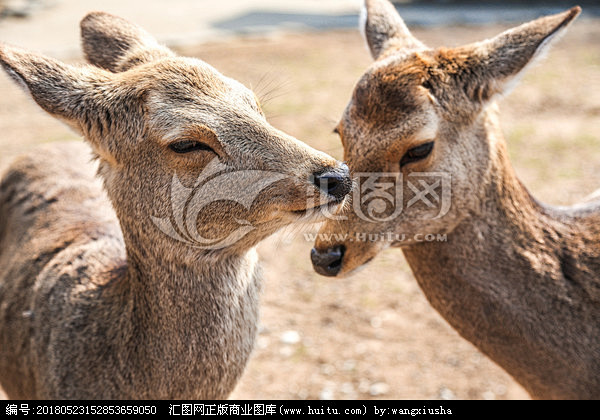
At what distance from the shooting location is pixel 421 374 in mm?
5121

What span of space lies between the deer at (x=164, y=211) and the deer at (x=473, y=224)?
0.66 meters

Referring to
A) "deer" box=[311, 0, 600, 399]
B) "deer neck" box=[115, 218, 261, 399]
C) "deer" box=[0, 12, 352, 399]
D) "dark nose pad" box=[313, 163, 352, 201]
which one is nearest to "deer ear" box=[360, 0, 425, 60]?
"deer" box=[311, 0, 600, 399]

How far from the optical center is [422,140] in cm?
331

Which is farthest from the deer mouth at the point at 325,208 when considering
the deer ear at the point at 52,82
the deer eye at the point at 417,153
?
the deer ear at the point at 52,82

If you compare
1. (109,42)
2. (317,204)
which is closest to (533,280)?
(317,204)

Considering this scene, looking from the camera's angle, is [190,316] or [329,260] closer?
[190,316]

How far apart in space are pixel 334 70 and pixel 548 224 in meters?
9.01

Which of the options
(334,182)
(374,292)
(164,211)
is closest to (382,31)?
(334,182)

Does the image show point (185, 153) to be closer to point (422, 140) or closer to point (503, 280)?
point (422, 140)

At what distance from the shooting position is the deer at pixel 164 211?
279 centimetres

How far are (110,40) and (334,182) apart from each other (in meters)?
1.66

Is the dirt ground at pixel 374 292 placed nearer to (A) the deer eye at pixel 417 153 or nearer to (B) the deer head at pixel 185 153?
(B) the deer head at pixel 185 153

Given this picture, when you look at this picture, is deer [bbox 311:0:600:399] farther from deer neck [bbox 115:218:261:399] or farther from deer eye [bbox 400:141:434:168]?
deer neck [bbox 115:218:261:399]

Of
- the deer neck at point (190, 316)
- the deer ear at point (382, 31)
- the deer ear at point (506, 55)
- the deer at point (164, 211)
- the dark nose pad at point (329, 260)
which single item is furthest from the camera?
the deer ear at point (382, 31)
